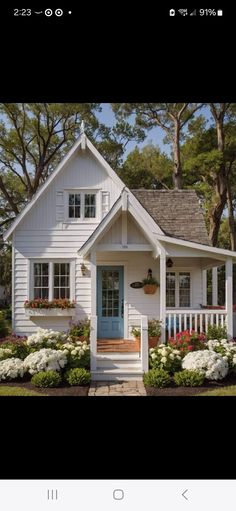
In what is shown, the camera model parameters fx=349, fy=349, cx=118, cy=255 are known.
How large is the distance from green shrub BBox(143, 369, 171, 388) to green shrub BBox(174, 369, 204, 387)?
134 millimetres

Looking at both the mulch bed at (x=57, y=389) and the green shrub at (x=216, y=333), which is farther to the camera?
the green shrub at (x=216, y=333)

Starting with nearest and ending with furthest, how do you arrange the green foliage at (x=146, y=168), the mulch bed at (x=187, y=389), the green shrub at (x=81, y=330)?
the mulch bed at (x=187, y=389) < the green shrub at (x=81, y=330) < the green foliage at (x=146, y=168)

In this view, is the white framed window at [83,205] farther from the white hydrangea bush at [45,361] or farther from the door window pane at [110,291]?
the white hydrangea bush at [45,361]

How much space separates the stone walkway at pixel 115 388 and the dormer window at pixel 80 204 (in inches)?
146

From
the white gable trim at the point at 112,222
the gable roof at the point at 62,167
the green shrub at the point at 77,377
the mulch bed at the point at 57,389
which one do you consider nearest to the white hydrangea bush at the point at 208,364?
the green shrub at the point at 77,377

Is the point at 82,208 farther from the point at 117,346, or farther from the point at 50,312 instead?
the point at 117,346

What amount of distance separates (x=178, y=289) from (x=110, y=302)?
158 centimetres

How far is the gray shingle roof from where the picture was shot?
290 inches

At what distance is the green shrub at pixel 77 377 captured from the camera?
521 cm

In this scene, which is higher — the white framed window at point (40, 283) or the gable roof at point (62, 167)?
the gable roof at point (62, 167)

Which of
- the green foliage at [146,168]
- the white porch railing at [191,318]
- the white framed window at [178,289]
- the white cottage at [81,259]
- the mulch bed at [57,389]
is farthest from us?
the green foliage at [146,168]

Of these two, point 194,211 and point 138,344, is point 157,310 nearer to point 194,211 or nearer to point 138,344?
point 138,344
